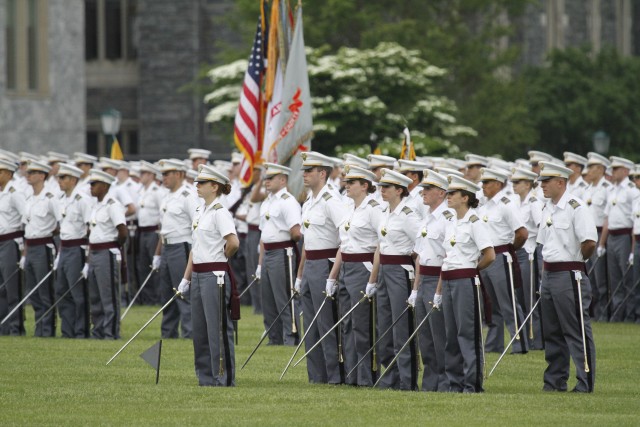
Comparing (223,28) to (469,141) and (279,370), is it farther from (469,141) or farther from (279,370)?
(279,370)

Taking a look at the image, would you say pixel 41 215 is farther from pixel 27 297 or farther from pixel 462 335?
pixel 462 335

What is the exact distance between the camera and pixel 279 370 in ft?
60.8

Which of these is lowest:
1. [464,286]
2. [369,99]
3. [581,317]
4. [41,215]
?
[581,317]

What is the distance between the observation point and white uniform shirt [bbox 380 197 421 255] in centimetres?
1658

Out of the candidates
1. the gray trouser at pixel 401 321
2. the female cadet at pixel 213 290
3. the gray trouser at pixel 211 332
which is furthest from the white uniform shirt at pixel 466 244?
the gray trouser at pixel 211 332

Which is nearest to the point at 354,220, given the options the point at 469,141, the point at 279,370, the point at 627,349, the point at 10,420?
the point at 279,370

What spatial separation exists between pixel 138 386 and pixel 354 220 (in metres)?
2.67

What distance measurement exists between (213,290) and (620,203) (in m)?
11.0

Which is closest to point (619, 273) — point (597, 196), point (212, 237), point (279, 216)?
point (597, 196)

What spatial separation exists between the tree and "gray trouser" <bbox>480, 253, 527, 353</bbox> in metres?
19.0

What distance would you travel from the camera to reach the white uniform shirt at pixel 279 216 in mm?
21062

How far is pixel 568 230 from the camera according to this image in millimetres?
16594

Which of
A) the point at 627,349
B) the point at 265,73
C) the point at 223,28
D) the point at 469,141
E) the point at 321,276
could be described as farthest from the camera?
the point at 223,28

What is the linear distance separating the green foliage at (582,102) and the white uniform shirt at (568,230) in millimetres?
44735
